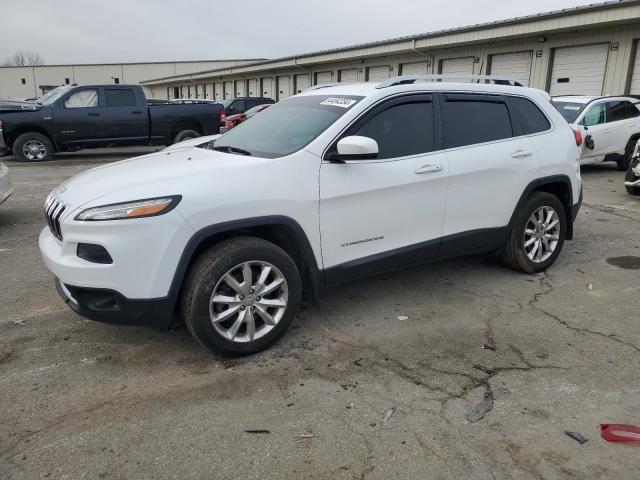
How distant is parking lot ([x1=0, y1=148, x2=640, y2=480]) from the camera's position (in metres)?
2.51

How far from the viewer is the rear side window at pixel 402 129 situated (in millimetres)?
3904

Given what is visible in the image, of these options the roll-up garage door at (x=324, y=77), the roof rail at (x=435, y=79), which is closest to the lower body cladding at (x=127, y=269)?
the roof rail at (x=435, y=79)

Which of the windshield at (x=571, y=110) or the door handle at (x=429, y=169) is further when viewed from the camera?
the windshield at (x=571, y=110)

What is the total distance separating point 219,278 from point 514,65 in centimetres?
1778

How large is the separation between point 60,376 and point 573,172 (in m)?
4.76

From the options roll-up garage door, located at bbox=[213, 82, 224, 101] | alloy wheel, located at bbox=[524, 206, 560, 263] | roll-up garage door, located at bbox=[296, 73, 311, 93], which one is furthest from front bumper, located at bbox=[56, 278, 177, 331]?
roll-up garage door, located at bbox=[213, 82, 224, 101]

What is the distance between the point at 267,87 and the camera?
111ft

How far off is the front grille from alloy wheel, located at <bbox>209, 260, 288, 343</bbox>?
1.11 metres

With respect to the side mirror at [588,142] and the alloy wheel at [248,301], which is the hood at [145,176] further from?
the side mirror at [588,142]

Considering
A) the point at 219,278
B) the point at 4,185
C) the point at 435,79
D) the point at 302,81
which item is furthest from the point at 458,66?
the point at 219,278

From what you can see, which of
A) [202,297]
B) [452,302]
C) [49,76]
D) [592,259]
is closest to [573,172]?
[592,259]

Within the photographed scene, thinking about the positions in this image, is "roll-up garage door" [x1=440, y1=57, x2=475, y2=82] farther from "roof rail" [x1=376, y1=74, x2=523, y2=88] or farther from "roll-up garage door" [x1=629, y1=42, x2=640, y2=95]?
"roof rail" [x1=376, y1=74, x2=523, y2=88]

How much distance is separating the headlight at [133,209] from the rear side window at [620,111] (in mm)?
11362

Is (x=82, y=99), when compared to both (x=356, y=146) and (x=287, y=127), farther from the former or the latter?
(x=356, y=146)
